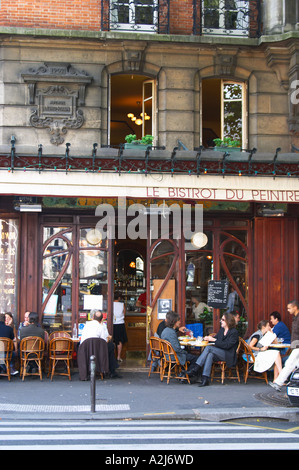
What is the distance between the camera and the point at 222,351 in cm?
1249

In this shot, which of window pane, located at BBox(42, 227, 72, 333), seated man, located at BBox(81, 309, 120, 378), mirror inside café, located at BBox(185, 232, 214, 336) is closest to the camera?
seated man, located at BBox(81, 309, 120, 378)

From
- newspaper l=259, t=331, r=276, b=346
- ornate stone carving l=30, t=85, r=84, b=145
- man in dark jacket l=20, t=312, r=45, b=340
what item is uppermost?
ornate stone carving l=30, t=85, r=84, b=145

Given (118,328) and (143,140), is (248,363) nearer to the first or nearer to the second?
(118,328)

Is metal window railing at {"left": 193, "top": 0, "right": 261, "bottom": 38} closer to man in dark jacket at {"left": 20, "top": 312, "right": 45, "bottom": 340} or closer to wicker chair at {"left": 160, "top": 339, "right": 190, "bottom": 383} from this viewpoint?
wicker chair at {"left": 160, "top": 339, "right": 190, "bottom": 383}

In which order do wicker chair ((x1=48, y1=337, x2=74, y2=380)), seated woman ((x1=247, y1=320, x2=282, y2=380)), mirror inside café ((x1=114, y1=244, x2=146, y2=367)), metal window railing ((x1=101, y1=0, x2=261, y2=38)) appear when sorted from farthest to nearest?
mirror inside café ((x1=114, y1=244, x2=146, y2=367)) → metal window railing ((x1=101, y1=0, x2=261, y2=38)) → wicker chair ((x1=48, y1=337, x2=74, y2=380)) → seated woman ((x1=247, y1=320, x2=282, y2=380))

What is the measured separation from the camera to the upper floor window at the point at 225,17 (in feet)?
49.5

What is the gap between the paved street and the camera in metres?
7.43

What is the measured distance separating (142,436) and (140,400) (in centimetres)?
288

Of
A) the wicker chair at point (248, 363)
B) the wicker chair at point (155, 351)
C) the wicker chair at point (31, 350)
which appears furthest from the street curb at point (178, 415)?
the wicker chair at point (155, 351)

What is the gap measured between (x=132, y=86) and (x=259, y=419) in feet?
28.8

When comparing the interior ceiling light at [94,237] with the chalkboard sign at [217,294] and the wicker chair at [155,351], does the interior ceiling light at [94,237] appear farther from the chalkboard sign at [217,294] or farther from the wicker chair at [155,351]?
the chalkboard sign at [217,294]

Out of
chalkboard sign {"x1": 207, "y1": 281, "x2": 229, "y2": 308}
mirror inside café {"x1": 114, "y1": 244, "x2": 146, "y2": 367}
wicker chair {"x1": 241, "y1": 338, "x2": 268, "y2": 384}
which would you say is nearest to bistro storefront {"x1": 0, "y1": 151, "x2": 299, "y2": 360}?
chalkboard sign {"x1": 207, "y1": 281, "x2": 229, "y2": 308}

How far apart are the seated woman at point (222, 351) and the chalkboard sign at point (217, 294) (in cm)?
205

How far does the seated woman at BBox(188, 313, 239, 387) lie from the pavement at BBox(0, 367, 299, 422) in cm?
34
